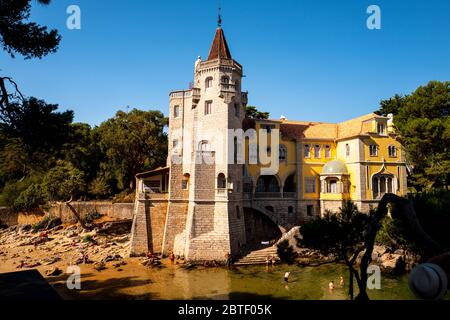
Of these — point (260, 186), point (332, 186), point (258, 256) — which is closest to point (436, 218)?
point (258, 256)

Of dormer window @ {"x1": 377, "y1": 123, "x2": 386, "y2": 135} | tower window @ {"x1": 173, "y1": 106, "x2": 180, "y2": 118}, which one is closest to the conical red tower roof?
tower window @ {"x1": 173, "y1": 106, "x2": 180, "y2": 118}

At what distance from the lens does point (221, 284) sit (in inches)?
934

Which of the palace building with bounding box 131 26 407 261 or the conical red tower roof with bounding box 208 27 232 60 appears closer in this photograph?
the palace building with bounding box 131 26 407 261

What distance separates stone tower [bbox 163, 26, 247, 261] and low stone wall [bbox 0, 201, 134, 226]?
1524 centimetres

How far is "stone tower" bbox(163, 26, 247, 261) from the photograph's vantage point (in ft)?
95.2

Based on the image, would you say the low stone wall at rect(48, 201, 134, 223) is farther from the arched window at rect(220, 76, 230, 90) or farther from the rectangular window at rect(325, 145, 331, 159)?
the rectangular window at rect(325, 145, 331, 159)

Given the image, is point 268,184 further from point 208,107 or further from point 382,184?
point 382,184

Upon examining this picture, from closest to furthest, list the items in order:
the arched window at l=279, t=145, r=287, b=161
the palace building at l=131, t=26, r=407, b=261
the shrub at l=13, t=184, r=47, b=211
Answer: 1. the palace building at l=131, t=26, r=407, b=261
2. the arched window at l=279, t=145, r=287, b=161
3. the shrub at l=13, t=184, r=47, b=211

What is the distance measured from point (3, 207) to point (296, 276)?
1941 inches

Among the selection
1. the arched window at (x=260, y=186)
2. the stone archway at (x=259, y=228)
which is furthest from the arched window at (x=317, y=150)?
the stone archway at (x=259, y=228)

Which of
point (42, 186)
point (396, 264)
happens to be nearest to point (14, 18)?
point (396, 264)

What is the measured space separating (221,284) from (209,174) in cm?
1080

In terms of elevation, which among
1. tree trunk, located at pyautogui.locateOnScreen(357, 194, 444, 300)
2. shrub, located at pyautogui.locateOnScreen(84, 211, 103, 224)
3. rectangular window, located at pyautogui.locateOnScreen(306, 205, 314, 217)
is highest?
tree trunk, located at pyautogui.locateOnScreen(357, 194, 444, 300)

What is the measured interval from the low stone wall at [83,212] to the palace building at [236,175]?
408 inches
